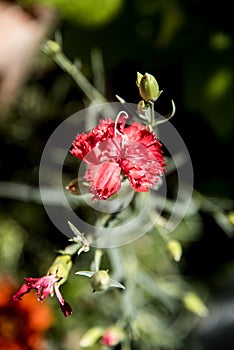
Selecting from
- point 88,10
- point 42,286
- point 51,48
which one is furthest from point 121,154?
point 88,10

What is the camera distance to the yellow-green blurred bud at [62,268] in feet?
3.02

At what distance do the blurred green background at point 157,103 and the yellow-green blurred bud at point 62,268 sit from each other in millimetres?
598

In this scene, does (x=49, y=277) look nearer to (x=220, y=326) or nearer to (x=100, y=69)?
(x=100, y=69)

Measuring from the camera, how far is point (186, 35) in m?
1.61

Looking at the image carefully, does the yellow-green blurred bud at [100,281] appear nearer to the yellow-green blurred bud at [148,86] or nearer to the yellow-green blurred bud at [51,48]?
the yellow-green blurred bud at [148,86]

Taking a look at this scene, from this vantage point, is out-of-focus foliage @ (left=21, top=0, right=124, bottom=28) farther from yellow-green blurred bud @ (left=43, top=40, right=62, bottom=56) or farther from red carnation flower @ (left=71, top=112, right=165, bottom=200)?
red carnation flower @ (left=71, top=112, right=165, bottom=200)

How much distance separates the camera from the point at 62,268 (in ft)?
3.06

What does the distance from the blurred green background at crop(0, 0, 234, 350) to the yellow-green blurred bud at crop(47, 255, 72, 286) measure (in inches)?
23.5

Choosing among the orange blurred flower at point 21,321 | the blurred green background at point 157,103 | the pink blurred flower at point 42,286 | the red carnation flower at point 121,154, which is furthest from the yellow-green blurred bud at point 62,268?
the blurred green background at point 157,103

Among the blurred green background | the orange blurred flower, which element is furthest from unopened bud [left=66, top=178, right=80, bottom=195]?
the blurred green background

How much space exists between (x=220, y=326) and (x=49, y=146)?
0.62 m

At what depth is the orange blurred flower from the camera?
52.5 inches

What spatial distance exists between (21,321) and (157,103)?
0.59 metres

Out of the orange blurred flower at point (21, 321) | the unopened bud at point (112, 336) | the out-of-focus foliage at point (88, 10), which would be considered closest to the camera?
the unopened bud at point (112, 336)
